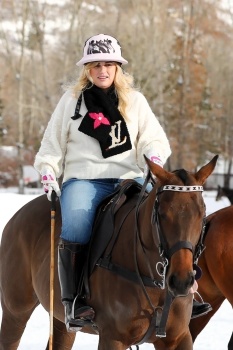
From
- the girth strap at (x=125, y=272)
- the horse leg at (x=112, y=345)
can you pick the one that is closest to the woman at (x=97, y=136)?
the girth strap at (x=125, y=272)

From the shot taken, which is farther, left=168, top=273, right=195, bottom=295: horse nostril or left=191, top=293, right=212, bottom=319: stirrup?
left=191, top=293, right=212, bottom=319: stirrup

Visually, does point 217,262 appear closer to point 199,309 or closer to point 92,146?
point 199,309

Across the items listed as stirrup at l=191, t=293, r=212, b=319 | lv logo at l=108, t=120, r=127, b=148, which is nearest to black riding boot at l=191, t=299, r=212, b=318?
stirrup at l=191, t=293, r=212, b=319

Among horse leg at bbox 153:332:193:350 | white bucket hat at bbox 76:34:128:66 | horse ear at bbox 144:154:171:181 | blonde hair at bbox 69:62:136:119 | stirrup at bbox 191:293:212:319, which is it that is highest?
white bucket hat at bbox 76:34:128:66

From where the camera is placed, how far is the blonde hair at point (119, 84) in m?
4.94

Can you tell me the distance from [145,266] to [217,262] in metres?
2.47

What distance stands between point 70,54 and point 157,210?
128 ft

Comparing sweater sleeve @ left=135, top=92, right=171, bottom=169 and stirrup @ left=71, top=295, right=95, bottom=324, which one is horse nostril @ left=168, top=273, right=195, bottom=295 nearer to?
stirrup @ left=71, top=295, right=95, bottom=324

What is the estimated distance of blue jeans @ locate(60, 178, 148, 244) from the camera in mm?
4723

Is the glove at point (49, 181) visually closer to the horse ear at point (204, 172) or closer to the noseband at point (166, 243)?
the noseband at point (166, 243)

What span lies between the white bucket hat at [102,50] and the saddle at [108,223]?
83 centimetres

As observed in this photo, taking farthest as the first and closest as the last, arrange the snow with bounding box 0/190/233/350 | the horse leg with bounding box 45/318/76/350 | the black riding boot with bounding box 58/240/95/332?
the snow with bounding box 0/190/233/350
the horse leg with bounding box 45/318/76/350
the black riding boot with bounding box 58/240/95/332

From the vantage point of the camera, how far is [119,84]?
196 inches

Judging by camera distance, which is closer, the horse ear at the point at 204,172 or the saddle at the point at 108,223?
the horse ear at the point at 204,172
